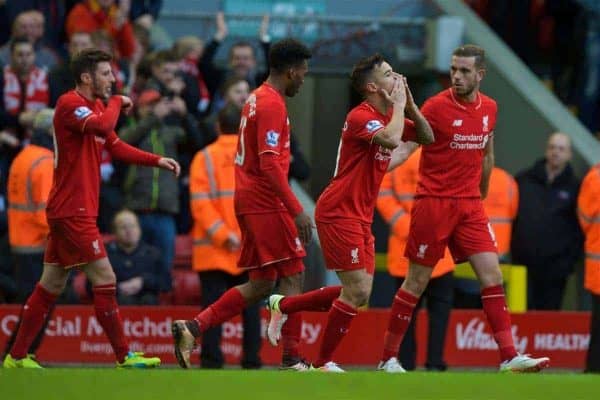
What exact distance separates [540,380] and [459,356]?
5.31 metres

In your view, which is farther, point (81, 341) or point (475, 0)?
point (475, 0)

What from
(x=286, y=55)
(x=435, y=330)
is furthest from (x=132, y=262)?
(x=286, y=55)

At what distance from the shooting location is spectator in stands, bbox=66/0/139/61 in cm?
1795

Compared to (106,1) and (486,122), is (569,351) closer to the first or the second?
(486,122)

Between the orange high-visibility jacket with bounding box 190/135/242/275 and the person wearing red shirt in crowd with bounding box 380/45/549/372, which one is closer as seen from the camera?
the person wearing red shirt in crowd with bounding box 380/45/549/372

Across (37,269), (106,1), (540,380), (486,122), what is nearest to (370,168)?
(486,122)

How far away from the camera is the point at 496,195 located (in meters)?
15.9

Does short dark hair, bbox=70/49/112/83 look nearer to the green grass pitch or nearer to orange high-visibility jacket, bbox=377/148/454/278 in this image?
the green grass pitch

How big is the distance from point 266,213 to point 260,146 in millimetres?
542

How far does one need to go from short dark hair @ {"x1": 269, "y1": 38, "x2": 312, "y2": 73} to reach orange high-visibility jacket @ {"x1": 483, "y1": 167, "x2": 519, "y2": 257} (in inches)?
162

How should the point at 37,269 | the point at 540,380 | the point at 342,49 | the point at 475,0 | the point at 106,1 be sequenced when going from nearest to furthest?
1. the point at 540,380
2. the point at 37,269
3. the point at 106,1
4. the point at 342,49
5. the point at 475,0

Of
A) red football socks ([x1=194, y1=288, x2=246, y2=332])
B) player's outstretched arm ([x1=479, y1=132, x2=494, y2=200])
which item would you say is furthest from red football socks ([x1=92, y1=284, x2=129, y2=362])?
player's outstretched arm ([x1=479, y1=132, x2=494, y2=200])

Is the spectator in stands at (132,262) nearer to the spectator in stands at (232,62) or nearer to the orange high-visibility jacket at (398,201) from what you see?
the spectator in stands at (232,62)

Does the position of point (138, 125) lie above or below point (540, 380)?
above
